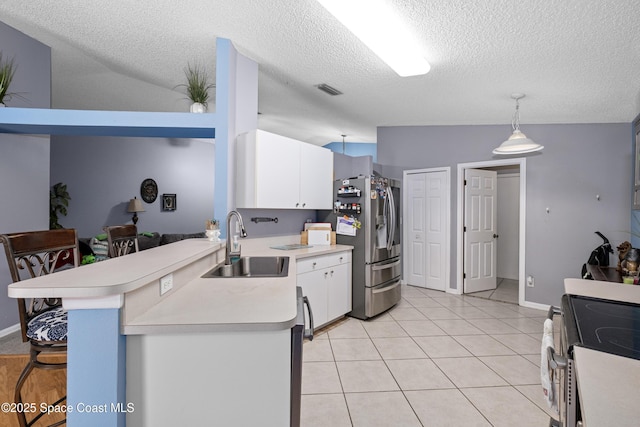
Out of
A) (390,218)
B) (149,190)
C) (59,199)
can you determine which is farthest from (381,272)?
(59,199)

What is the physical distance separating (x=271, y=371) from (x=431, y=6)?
7.92 ft

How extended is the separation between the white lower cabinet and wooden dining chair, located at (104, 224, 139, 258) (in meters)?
1.37

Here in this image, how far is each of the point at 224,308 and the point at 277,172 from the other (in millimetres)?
2045

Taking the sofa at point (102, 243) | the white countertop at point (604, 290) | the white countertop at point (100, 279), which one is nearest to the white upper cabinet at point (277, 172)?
the white countertop at point (100, 279)

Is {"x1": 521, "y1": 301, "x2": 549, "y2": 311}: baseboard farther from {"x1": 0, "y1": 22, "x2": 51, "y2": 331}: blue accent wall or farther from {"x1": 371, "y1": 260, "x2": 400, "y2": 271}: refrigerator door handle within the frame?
{"x1": 0, "y1": 22, "x2": 51, "y2": 331}: blue accent wall

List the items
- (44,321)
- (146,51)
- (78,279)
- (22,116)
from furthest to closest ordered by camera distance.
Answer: (146,51) < (22,116) < (44,321) < (78,279)

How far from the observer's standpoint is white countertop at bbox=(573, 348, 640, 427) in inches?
25.2

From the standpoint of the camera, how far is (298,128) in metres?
5.92

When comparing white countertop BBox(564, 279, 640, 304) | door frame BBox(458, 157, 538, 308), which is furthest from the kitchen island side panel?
door frame BBox(458, 157, 538, 308)

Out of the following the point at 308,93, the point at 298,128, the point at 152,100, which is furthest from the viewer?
the point at 298,128

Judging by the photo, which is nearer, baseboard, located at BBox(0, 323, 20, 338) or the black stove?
the black stove

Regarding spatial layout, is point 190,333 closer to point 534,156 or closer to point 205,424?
point 205,424

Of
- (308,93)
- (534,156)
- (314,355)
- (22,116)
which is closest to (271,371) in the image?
(314,355)

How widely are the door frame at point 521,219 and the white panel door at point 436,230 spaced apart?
204 millimetres
